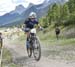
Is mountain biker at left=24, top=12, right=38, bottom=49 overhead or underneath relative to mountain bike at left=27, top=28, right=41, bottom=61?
overhead

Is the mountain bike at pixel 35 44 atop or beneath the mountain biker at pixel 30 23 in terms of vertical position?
beneath

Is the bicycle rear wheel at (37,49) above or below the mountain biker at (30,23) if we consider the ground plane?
below

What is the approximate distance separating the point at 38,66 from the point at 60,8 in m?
93.7

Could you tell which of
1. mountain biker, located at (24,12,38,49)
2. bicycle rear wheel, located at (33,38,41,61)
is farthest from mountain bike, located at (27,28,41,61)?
mountain biker, located at (24,12,38,49)

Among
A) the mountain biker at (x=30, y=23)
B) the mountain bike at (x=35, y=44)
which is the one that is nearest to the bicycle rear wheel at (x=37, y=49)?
the mountain bike at (x=35, y=44)

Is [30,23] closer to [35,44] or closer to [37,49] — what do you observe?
[35,44]

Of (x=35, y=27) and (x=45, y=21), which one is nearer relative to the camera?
(x=35, y=27)

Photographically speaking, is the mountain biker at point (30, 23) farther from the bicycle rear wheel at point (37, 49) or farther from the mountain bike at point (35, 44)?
the bicycle rear wheel at point (37, 49)

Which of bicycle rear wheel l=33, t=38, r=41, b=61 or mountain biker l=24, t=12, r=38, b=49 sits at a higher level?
mountain biker l=24, t=12, r=38, b=49

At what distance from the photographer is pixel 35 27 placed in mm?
16703

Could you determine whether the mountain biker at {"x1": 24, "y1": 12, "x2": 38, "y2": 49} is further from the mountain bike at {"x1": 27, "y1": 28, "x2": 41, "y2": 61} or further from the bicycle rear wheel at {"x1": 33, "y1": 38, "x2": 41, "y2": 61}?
the bicycle rear wheel at {"x1": 33, "y1": 38, "x2": 41, "y2": 61}

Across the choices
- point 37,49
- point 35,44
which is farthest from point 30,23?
point 37,49

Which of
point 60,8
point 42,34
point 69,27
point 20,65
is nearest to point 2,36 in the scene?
point 20,65

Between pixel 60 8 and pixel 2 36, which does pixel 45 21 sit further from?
pixel 2 36
